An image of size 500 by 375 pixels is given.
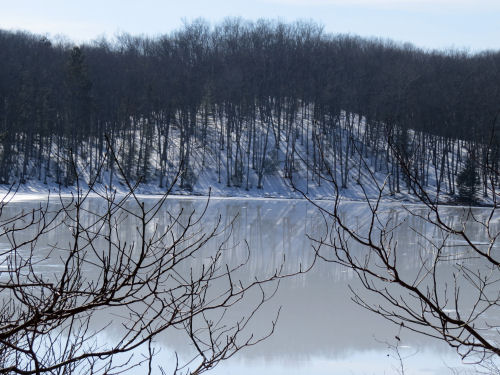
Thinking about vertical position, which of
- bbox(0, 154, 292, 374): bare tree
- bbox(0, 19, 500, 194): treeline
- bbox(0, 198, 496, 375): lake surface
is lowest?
bbox(0, 198, 496, 375): lake surface

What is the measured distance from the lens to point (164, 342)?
1090 centimetres

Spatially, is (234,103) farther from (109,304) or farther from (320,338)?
(109,304)

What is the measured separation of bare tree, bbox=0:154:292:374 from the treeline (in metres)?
31.0

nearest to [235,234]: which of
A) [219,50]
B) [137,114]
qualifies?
[137,114]

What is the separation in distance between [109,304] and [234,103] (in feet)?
218

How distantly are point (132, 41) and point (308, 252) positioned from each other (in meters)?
77.1

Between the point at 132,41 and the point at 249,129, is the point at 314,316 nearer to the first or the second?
the point at 249,129

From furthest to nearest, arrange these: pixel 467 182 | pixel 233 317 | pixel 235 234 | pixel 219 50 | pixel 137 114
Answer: pixel 219 50, pixel 137 114, pixel 467 182, pixel 235 234, pixel 233 317

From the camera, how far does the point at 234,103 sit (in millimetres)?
67875

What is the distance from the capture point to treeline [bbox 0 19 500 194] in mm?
57406

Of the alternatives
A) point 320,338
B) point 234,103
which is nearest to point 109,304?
point 320,338

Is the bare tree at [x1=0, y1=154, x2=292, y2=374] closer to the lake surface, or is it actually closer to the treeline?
the lake surface

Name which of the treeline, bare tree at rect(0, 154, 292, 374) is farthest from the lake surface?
the treeline

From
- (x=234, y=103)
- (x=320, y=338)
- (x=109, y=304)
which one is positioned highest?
(x=234, y=103)
